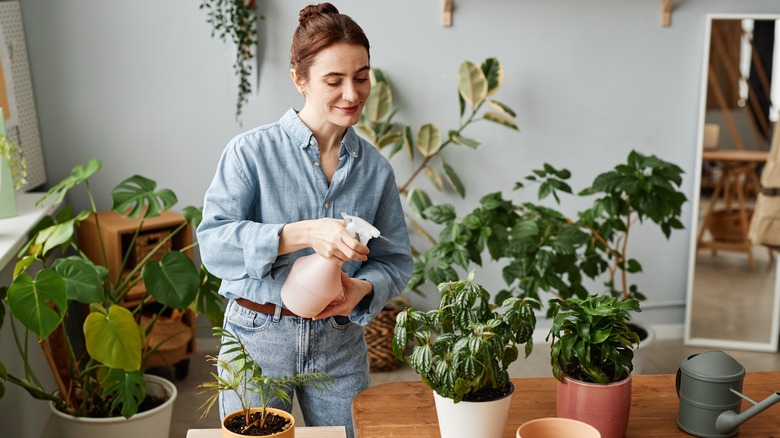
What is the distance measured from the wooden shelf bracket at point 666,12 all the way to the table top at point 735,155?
2.03ft

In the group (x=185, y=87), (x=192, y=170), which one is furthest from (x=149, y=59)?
(x=192, y=170)

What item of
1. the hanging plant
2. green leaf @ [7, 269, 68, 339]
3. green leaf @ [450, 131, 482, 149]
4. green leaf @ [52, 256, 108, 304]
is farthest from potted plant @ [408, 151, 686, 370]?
green leaf @ [7, 269, 68, 339]

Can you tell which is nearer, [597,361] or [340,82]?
[597,361]

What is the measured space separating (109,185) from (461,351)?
2.85 m

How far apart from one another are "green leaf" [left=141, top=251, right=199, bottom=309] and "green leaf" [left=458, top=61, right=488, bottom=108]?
157 cm

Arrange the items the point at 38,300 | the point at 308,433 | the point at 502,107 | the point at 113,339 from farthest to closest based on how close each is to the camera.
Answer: the point at 502,107, the point at 113,339, the point at 38,300, the point at 308,433

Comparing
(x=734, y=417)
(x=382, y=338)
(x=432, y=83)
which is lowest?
(x=382, y=338)

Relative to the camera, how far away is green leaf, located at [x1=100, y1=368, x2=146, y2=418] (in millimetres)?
2674

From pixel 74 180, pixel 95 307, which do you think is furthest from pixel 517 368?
pixel 74 180

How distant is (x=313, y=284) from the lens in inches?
60.7

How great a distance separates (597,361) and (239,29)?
2.59m

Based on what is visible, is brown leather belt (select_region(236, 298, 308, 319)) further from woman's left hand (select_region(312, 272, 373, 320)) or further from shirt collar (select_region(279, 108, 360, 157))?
shirt collar (select_region(279, 108, 360, 157))

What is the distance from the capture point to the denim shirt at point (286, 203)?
1.69m

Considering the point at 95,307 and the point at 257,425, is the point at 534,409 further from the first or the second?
the point at 95,307
